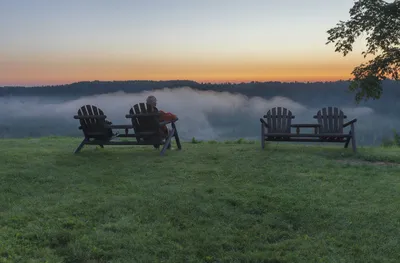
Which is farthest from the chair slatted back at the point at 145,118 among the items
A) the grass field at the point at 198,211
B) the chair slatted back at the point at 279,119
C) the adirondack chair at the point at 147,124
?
the chair slatted back at the point at 279,119

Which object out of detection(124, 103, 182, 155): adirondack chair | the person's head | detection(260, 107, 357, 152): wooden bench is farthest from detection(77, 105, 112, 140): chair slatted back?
detection(260, 107, 357, 152): wooden bench

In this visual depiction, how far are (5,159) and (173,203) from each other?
4587 millimetres

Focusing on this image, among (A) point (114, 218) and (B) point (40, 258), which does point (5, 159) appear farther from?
(B) point (40, 258)

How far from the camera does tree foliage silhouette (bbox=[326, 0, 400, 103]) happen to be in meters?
10.4

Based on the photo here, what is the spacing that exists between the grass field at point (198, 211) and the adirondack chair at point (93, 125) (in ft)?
4.49

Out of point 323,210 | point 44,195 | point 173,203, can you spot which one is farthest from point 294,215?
point 44,195

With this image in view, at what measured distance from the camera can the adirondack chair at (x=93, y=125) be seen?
9.70 m

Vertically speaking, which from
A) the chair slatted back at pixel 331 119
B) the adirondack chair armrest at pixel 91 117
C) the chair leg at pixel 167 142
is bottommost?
the chair leg at pixel 167 142

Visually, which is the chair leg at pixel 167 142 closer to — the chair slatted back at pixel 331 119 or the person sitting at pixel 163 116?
the person sitting at pixel 163 116

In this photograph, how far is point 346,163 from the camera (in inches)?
Result: 332

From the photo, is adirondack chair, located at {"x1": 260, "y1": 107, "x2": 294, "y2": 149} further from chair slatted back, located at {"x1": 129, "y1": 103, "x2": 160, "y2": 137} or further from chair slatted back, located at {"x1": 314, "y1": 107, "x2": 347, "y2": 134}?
chair slatted back, located at {"x1": 129, "y1": 103, "x2": 160, "y2": 137}

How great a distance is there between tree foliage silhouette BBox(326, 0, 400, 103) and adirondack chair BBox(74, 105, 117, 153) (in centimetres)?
662

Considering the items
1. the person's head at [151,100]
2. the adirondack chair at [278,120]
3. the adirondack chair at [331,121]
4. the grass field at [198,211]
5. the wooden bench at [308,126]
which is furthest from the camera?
the adirondack chair at [278,120]

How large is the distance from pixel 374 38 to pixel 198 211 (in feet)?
27.0
